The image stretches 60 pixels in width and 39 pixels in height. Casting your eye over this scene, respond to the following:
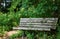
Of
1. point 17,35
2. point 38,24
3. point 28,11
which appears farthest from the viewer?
point 28,11

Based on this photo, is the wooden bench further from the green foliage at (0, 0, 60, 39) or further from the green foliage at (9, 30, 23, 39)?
the green foliage at (0, 0, 60, 39)

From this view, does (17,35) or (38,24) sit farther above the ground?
(38,24)

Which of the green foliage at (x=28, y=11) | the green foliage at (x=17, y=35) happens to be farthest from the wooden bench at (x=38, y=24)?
the green foliage at (x=28, y=11)

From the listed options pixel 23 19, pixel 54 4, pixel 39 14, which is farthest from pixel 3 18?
pixel 54 4

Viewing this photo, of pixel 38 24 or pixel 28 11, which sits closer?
pixel 38 24

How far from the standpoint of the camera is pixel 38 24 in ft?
26.8

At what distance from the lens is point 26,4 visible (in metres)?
9.23

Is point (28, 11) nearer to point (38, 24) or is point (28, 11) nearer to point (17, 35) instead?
point (38, 24)

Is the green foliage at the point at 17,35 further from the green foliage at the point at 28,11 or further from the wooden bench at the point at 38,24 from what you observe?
the green foliage at the point at 28,11

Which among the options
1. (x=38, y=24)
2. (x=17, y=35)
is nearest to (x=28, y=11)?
(x=38, y=24)

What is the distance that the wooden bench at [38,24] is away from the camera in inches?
311

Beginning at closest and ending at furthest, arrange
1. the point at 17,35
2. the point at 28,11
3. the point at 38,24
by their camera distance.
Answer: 1. the point at 17,35
2. the point at 38,24
3. the point at 28,11

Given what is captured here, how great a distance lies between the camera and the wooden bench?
7.89 m

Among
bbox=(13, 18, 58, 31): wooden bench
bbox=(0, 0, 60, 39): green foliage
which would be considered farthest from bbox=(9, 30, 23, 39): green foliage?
bbox=(0, 0, 60, 39): green foliage
